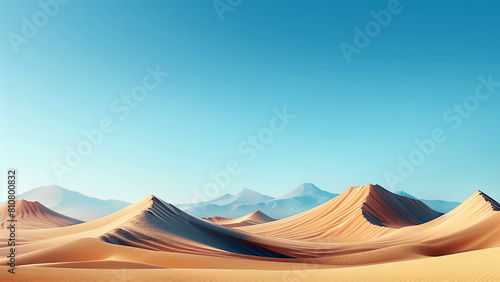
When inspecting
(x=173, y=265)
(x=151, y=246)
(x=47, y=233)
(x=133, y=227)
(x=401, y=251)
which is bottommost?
(x=401, y=251)

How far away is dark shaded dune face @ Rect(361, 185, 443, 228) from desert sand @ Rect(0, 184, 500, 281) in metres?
0.26

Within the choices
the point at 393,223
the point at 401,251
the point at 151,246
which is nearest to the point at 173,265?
the point at 151,246

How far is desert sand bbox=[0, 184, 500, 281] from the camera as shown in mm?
13953

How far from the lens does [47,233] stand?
161 ft

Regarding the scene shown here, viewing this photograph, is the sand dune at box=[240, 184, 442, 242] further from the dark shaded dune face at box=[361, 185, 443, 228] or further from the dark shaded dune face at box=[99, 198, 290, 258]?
the dark shaded dune face at box=[99, 198, 290, 258]

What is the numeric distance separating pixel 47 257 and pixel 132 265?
10.6 meters

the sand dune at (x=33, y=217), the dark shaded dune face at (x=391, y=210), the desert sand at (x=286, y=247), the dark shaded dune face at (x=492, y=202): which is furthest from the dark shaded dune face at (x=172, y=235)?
the sand dune at (x=33, y=217)

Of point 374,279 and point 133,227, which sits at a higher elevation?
point 133,227

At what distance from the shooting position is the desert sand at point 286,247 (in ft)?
45.8

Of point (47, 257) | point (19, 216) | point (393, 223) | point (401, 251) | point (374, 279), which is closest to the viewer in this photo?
point (374, 279)

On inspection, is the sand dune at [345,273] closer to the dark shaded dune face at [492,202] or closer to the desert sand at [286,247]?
the desert sand at [286,247]

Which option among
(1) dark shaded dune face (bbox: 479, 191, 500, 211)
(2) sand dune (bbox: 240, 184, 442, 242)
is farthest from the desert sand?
(1) dark shaded dune face (bbox: 479, 191, 500, 211)

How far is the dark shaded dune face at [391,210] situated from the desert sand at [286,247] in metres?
0.26

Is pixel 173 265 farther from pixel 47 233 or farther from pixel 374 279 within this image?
pixel 47 233
